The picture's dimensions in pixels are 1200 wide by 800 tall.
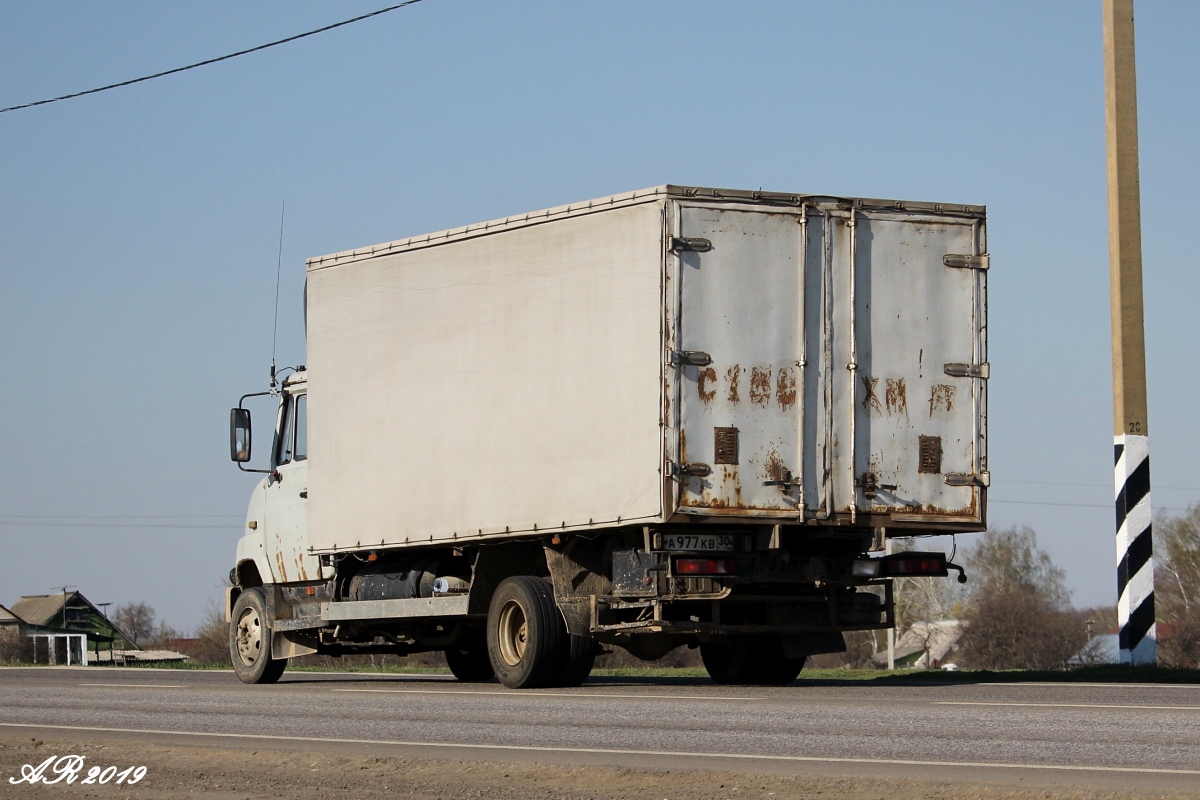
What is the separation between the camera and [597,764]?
8242 mm

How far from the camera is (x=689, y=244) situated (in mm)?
13242

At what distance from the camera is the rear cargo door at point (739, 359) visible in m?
13.2

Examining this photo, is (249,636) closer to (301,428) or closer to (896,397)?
(301,428)

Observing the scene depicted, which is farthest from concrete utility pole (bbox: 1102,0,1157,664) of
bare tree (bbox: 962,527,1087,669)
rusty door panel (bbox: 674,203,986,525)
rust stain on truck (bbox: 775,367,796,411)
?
bare tree (bbox: 962,527,1087,669)

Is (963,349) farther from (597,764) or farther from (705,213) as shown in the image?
(597,764)

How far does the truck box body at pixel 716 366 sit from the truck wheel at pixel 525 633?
20.7 inches

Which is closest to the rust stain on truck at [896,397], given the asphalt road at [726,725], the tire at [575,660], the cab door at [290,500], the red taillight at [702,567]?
the red taillight at [702,567]

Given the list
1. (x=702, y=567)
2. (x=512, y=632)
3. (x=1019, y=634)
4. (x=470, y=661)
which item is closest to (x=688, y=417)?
(x=702, y=567)

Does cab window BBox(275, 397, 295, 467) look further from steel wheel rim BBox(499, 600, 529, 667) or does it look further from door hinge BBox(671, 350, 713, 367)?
door hinge BBox(671, 350, 713, 367)

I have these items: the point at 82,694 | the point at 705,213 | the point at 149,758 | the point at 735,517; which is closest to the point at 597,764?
the point at 149,758

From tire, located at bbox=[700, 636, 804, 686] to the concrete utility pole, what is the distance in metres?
3.18

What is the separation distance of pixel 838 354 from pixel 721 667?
11.5 feet

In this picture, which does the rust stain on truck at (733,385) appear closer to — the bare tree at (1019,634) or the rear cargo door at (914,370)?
the rear cargo door at (914,370)

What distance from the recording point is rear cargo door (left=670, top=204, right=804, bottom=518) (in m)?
13.2
